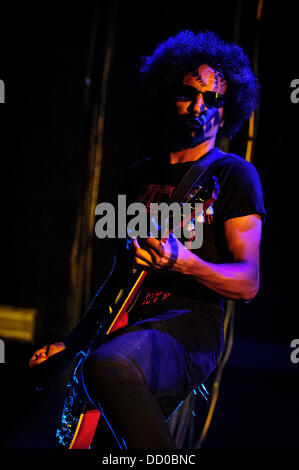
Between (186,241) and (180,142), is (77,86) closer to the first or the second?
(180,142)

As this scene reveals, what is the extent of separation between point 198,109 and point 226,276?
34.4 inches

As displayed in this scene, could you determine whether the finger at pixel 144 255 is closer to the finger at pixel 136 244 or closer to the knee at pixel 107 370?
the finger at pixel 136 244

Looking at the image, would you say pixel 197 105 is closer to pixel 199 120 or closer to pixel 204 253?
pixel 199 120

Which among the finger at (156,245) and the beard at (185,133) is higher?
the beard at (185,133)

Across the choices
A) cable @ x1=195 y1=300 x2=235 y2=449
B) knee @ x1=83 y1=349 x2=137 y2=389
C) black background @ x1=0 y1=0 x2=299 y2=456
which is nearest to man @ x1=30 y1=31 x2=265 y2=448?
knee @ x1=83 y1=349 x2=137 y2=389

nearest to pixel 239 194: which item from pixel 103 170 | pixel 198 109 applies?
pixel 198 109

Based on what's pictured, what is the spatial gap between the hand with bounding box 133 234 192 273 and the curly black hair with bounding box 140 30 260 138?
1111 mm

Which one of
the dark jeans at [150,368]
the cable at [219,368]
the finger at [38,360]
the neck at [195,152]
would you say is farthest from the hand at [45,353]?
the cable at [219,368]

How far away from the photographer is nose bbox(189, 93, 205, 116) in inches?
75.4

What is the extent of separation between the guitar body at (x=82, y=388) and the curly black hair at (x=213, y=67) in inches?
30.7

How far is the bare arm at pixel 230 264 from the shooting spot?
1.30 meters

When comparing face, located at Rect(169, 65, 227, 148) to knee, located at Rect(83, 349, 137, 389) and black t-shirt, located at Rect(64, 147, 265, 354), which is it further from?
knee, located at Rect(83, 349, 137, 389)

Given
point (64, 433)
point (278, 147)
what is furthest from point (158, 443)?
point (278, 147)

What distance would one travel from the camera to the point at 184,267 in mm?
1351
